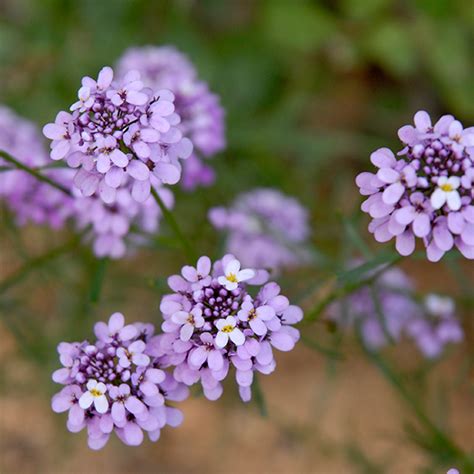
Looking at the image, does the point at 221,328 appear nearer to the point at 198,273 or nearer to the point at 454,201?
the point at 198,273

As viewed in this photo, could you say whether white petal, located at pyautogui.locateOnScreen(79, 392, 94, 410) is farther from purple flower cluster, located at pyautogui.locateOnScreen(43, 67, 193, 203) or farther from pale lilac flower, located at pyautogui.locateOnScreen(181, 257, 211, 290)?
purple flower cluster, located at pyautogui.locateOnScreen(43, 67, 193, 203)

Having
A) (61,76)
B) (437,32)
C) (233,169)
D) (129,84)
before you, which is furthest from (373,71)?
(129,84)

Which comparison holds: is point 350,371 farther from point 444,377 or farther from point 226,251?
point 226,251

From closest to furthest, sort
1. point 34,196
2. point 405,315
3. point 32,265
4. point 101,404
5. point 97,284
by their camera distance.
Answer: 1. point 101,404
2. point 97,284
3. point 32,265
4. point 34,196
5. point 405,315

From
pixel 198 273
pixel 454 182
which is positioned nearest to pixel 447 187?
pixel 454 182

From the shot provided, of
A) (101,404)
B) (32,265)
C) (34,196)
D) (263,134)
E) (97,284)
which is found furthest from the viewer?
(263,134)

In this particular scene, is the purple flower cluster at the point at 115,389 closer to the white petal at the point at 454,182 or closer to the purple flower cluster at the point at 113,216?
the purple flower cluster at the point at 113,216

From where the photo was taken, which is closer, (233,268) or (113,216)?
(233,268)
